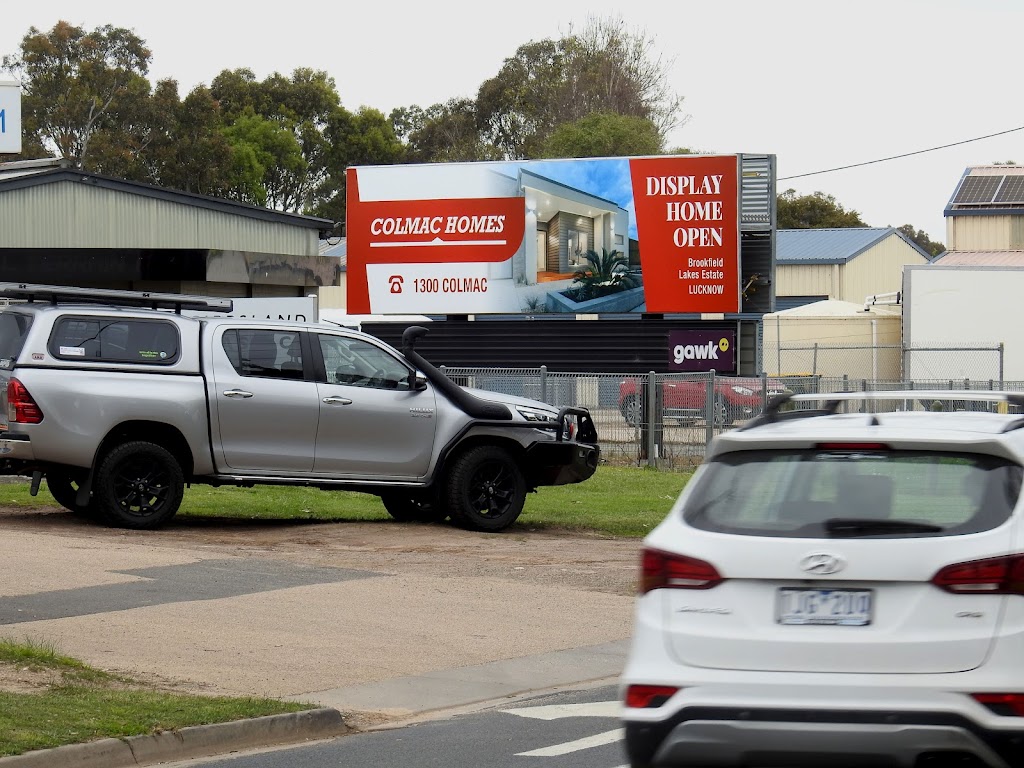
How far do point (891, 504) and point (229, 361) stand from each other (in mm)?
10645

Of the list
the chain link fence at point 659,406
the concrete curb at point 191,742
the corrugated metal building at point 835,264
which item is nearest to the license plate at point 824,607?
the concrete curb at point 191,742

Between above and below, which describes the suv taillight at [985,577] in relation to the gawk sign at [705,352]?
below

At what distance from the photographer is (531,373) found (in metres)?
30.4

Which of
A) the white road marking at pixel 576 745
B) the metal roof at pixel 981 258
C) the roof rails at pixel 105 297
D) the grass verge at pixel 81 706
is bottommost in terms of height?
the white road marking at pixel 576 745

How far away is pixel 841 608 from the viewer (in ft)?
18.0

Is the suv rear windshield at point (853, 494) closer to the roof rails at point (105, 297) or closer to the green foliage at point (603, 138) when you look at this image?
the roof rails at point (105, 297)

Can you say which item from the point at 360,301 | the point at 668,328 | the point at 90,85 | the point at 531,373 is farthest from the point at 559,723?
the point at 90,85

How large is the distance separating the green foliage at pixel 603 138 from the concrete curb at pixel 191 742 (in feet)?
193

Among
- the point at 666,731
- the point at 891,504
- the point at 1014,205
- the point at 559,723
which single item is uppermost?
the point at 1014,205

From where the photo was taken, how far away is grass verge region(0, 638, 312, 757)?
722 centimetres

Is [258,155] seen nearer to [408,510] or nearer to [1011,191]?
[1011,191]

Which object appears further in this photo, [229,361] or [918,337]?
[918,337]

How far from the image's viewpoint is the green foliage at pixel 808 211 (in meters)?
89.8

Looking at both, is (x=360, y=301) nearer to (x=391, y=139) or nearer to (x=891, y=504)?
(x=891, y=504)
